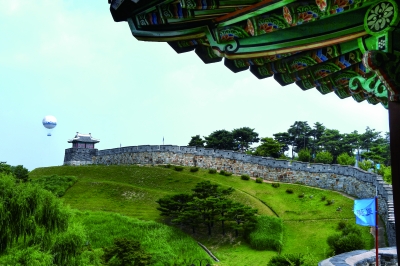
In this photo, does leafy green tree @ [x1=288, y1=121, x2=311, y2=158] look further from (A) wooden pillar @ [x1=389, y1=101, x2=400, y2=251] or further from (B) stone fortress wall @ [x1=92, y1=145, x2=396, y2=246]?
(A) wooden pillar @ [x1=389, y1=101, x2=400, y2=251]

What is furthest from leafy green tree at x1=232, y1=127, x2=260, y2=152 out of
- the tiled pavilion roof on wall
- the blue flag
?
the tiled pavilion roof on wall

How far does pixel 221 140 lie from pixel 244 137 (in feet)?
11.9

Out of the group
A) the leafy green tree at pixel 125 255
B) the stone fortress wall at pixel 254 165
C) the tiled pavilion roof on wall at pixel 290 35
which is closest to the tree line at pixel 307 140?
the stone fortress wall at pixel 254 165

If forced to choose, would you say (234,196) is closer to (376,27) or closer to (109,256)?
(109,256)

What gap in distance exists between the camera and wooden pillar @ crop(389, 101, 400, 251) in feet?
7.43

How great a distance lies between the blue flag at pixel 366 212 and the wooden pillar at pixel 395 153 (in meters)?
6.90

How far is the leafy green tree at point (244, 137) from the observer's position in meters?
54.4

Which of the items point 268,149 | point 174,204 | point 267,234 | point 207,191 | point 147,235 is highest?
point 268,149

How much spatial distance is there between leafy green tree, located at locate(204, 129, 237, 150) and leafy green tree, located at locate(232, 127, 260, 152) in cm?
76

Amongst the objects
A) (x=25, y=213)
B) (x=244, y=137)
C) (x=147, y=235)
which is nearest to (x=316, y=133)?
(x=244, y=137)

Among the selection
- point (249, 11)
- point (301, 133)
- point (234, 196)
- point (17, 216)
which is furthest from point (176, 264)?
point (301, 133)

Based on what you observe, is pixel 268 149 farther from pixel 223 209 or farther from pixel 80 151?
pixel 223 209

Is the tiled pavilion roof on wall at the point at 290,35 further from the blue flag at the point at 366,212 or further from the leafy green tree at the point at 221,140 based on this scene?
the leafy green tree at the point at 221,140

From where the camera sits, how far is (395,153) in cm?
230
